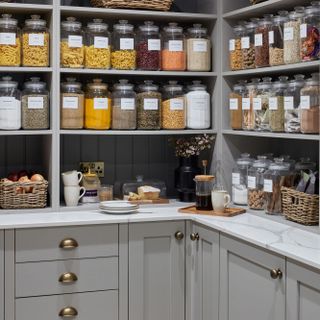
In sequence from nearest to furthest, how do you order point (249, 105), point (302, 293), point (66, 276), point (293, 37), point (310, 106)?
1. point (302, 293)
2. point (310, 106)
3. point (293, 37)
4. point (66, 276)
5. point (249, 105)

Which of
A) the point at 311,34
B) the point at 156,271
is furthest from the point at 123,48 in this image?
the point at 156,271

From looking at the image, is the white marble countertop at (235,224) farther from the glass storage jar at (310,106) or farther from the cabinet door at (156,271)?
the glass storage jar at (310,106)

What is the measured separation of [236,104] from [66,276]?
3.99 ft

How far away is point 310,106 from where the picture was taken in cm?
271

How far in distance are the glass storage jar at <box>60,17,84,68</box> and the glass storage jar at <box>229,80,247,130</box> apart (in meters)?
0.80

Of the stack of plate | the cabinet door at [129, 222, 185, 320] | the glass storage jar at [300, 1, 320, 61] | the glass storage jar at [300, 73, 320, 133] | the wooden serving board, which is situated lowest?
the cabinet door at [129, 222, 185, 320]

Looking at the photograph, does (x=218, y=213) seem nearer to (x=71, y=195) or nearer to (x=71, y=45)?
(x=71, y=195)

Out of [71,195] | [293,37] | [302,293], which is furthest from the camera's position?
[71,195]

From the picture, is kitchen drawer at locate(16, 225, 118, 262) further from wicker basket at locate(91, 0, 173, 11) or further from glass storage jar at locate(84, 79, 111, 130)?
wicker basket at locate(91, 0, 173, 11)

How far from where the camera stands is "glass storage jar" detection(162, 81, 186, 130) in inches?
134

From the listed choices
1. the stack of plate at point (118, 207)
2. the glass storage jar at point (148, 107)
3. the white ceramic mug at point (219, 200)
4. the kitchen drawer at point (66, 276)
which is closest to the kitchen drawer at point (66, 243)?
the kitchen drawer at point (66, 276)

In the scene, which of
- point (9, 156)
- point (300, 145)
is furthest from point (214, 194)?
point (9, 156)

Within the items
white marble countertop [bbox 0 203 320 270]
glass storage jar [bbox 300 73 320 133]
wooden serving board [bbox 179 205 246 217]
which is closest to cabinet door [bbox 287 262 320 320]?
white marble countertop [bbox 0 203 320 270]

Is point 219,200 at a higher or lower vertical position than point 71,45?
lower
